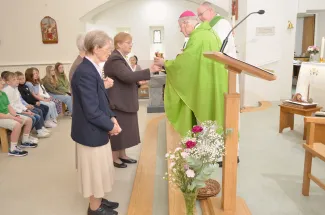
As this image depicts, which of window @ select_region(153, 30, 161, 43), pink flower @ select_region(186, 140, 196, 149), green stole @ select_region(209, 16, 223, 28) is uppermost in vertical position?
window @ select_region(153, 30, 161, 43)

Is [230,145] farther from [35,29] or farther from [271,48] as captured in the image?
[35,29]

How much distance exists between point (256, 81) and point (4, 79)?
4.94 meters

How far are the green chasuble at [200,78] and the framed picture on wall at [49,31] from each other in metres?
5.65

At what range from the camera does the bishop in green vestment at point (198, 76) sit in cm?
280

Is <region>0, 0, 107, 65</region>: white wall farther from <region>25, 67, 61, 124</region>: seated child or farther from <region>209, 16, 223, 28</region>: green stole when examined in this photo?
<region>209, 16, 223, 28</region>: green stole

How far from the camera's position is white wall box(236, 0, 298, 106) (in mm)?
6461

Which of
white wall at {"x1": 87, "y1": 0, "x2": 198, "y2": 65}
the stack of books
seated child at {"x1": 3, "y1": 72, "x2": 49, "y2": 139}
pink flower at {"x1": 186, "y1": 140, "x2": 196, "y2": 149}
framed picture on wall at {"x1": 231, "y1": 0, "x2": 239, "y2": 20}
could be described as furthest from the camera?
white wall at {"x1": 87, "y1": 0, "x2": 198, "y2": 65}

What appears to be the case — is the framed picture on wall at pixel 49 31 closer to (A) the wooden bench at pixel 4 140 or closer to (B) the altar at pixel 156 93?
(B) the altar at pixel 156 93

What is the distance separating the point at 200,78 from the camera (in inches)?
111

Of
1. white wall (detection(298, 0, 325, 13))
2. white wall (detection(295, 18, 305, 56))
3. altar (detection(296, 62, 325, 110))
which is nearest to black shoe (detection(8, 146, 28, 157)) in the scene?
altar (detection(296, 62, 325, 110))

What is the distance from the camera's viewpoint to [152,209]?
2.49m

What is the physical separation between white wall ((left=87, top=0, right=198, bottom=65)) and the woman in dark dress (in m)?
6.55

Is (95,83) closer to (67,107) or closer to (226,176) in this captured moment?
(226,176)

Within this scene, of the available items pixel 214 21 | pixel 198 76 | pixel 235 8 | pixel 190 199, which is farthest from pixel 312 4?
pixel 190 199
